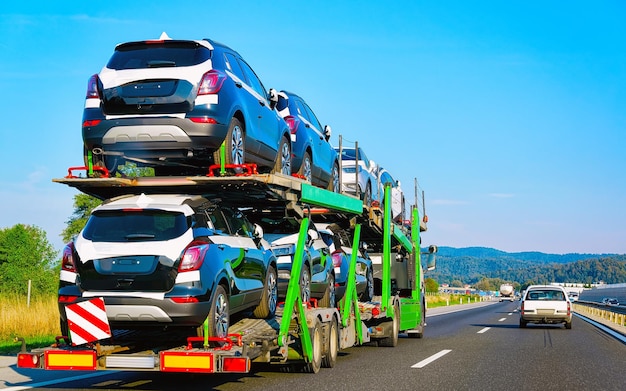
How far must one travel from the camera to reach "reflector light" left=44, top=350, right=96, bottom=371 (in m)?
8.15

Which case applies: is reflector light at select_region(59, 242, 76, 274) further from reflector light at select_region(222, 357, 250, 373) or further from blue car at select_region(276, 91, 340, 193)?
blue car at select_region(276, 91, 340, 193)

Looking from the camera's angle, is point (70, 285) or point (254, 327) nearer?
point (70, 285)

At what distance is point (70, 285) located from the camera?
26.9 ft

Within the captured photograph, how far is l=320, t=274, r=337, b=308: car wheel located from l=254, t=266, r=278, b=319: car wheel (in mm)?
2101

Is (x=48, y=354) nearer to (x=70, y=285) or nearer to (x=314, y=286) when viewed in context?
(x=70, y=285)

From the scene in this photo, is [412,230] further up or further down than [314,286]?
further up

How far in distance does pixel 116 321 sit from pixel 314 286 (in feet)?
14.4

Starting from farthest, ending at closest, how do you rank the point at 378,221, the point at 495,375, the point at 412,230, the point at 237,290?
the point at 412,230 → the point at 378,221 → the point at 495,375 → the point at 237,290

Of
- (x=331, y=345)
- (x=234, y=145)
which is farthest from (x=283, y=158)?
(x=331, y=345)

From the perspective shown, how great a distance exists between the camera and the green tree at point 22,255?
82.8m

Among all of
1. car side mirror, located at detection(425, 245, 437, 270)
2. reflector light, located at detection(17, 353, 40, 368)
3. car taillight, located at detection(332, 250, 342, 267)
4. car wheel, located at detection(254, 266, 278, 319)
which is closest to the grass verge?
car taillight, located at detection(332, 250, 342, 267)

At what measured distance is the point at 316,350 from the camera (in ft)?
36.6

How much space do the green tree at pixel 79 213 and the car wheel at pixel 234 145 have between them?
53.3m

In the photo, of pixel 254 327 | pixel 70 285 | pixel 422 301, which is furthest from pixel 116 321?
pixel 422 301
